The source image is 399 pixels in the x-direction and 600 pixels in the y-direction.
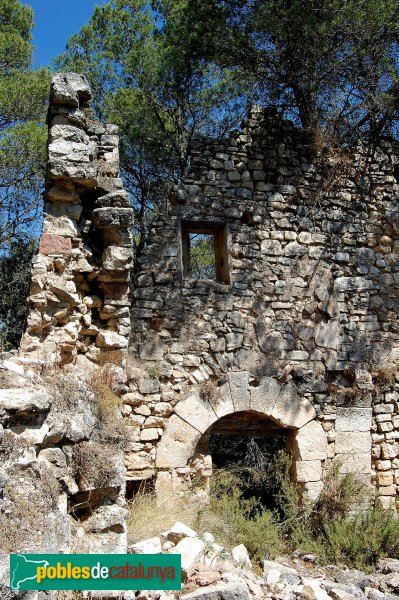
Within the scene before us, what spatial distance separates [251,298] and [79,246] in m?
2.24

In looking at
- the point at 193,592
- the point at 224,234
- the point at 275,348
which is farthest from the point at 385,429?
the point at 193,592

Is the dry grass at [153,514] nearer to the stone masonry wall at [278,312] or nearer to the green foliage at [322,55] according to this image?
the stone masonry wall at [278,312]

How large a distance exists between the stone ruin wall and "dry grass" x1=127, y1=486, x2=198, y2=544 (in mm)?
199

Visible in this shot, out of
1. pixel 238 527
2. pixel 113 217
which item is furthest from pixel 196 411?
pixel 113 217

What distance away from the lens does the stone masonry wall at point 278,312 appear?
6.62m

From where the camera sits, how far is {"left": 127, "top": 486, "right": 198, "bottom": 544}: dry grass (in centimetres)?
527

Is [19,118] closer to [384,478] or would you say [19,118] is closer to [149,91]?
[149,91]

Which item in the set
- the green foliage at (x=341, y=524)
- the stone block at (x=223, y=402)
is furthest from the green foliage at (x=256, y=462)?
the stone block at (x=223, y=402)

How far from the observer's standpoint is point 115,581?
3.33 meters

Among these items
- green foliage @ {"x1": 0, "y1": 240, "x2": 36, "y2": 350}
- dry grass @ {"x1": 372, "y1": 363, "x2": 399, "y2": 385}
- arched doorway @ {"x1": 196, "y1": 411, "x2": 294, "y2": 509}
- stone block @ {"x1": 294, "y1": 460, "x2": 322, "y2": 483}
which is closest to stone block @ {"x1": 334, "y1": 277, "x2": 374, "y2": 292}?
dry grass @ {"x1": 372, "y1": 363, "x2": 399, "y2": 385}

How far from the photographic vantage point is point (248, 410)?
674cm

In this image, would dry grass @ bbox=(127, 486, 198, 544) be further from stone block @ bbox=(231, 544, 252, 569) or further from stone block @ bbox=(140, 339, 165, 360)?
stone block @ bbox=(140, 339, 165, 360)

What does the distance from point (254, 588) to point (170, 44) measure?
29.0 feet

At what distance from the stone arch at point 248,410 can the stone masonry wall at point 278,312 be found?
0.04ft
